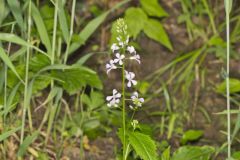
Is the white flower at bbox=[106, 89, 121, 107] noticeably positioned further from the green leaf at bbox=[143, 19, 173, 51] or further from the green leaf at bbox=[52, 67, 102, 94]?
the green leaf at bbox=[143, 19, 173, 51]

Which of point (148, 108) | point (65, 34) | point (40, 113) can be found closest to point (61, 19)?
point (65, 34)

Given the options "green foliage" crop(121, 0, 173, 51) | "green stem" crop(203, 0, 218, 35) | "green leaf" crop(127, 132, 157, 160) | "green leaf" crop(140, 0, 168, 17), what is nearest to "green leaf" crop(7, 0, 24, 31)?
"green leaf" crop(127, 132, 157, 160)

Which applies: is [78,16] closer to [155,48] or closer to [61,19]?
[155,48]

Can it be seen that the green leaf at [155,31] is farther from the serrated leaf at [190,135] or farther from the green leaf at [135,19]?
the serrated leaf at [190,135]

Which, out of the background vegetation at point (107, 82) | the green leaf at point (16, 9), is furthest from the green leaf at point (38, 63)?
the green leaf at point (16, 9)

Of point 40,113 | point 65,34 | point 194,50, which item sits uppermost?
point 194,50

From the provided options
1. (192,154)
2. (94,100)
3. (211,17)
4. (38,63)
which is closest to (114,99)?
(192,154)
